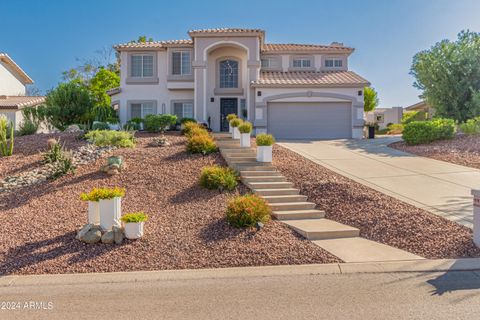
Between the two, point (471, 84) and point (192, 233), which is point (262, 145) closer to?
point (192, 233)

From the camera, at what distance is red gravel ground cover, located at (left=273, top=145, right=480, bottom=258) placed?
21.6 ft

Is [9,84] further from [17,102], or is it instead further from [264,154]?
[264,154]

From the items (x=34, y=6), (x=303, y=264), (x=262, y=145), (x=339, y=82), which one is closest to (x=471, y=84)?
(x=339, y=82)

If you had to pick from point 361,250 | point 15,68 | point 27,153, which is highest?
point 15,68

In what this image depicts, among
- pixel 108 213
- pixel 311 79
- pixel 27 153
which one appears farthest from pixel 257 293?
pixel 311 79

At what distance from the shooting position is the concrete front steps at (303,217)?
21.3 ft

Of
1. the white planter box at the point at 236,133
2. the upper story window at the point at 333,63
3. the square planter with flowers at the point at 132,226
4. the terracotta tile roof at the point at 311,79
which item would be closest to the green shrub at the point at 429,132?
the terracotta tile roof at the point at 311,79

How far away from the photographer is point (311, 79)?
2197 cm

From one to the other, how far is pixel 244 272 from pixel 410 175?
7.57m

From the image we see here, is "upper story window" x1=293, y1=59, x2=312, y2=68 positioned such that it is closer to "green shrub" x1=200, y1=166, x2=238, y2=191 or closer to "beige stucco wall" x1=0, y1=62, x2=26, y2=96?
"green shrub" x1=200, y1=166, x2=238, y2=191

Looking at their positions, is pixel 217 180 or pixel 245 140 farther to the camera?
pixel 245 140

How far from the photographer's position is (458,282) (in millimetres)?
5309

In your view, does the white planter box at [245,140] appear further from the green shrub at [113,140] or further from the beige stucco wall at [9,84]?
the beige stucco wall at [9,84]

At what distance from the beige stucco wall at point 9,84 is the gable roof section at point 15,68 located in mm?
339
